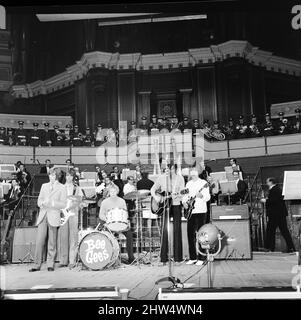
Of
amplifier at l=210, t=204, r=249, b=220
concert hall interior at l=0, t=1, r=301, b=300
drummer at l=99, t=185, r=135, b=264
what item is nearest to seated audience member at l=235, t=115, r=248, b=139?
concert hall interior at l=0, t=1, r=301, b=300

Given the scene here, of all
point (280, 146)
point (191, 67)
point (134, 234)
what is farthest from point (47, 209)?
point (280, 146)

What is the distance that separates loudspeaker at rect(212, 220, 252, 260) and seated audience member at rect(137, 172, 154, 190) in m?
1.26

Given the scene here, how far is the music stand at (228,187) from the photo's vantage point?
268 inches

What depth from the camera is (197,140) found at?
681 centimetres

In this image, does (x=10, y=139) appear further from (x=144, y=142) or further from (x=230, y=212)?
(x=230, y=212)

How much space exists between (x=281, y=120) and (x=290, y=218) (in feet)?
5.73

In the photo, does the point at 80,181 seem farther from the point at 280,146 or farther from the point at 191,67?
the point at 280,146

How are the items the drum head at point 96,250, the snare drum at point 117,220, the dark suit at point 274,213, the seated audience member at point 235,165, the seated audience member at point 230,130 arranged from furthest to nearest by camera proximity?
the seated audience member at point 230,130 → the seated audience member at point 235,165 → the dark suit at point 274,213 → the snare drum at point 117,220 → the drum head at point 96,250

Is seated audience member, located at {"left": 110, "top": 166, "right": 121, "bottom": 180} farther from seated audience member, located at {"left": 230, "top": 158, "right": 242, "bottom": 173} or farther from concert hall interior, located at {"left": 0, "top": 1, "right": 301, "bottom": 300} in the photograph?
seated audience member, located at {"left": 230, "top": 158, "right": 242, "bottom": 173}

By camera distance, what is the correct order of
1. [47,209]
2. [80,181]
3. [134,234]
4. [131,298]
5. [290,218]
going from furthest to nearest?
1. [290,218]
2. [134,234]
3. [80,181]
4. [47,209]
5. [131,298]

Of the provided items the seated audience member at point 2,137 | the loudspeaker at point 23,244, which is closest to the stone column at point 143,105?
the seated audience member at point 2,137

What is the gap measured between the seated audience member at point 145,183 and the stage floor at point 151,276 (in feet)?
3.83

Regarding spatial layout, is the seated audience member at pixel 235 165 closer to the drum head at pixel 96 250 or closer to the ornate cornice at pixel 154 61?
the ornate cornice at pixel 154 61

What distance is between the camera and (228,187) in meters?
6.91
